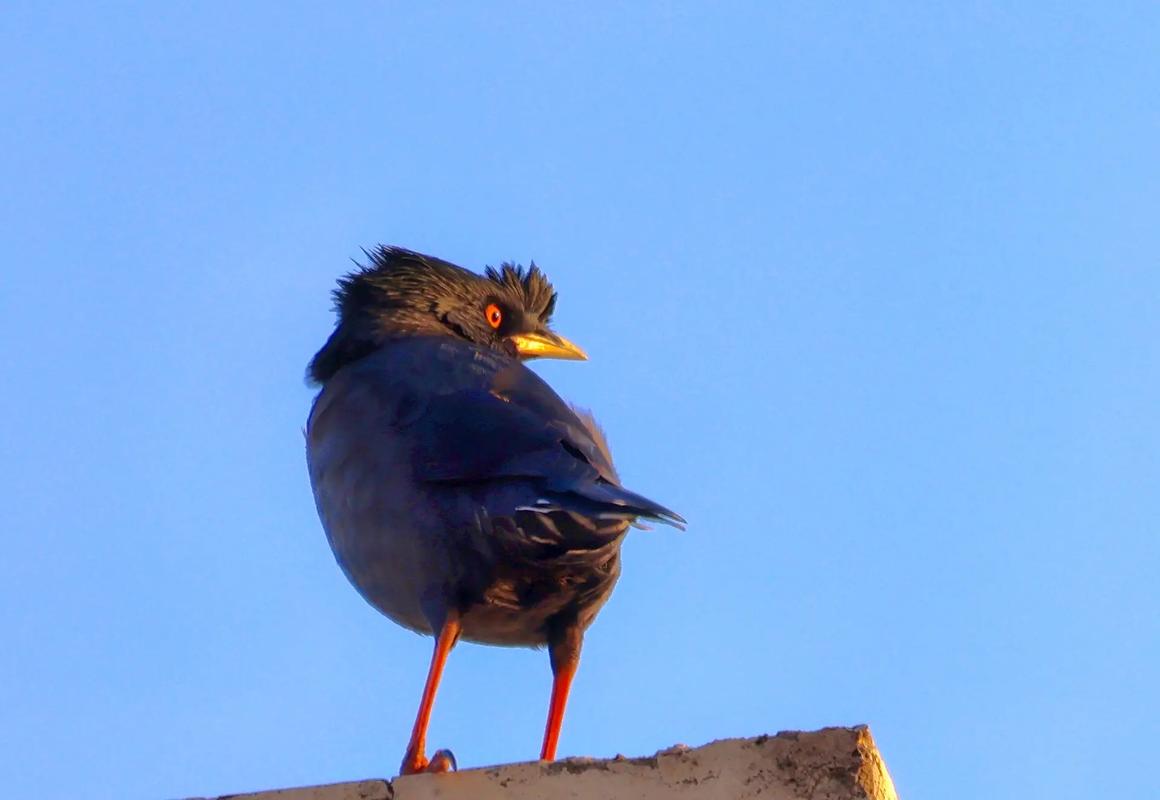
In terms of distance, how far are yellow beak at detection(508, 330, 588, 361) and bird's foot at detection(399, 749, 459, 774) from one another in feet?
10.4

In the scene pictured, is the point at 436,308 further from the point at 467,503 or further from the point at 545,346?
the point at 467,503

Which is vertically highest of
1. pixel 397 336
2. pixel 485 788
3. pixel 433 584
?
pixel 397 336

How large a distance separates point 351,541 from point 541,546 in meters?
0.87

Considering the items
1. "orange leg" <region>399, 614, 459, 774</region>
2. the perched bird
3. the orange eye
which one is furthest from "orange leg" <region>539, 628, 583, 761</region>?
the orange eye

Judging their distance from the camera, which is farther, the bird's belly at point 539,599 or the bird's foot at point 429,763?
the bird's belly at point 539,599

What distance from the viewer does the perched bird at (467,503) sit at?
5418 mm

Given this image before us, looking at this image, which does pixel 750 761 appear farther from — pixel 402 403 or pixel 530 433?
pixel 402 403

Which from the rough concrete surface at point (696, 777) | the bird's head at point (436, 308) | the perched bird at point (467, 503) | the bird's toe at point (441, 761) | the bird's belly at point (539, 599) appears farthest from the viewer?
the bird's head at point (436, 308)

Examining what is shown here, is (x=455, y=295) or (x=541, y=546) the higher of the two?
(x=455, y=295)

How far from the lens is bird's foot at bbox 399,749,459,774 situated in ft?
15.7

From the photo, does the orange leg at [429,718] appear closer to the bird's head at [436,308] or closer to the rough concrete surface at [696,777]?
the rough concrete surface at [696,777]

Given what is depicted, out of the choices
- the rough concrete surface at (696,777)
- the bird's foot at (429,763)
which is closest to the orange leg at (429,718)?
the bird's foot at (429,763)

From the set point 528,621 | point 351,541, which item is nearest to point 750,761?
point 528,621

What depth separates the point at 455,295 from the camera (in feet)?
25.4
